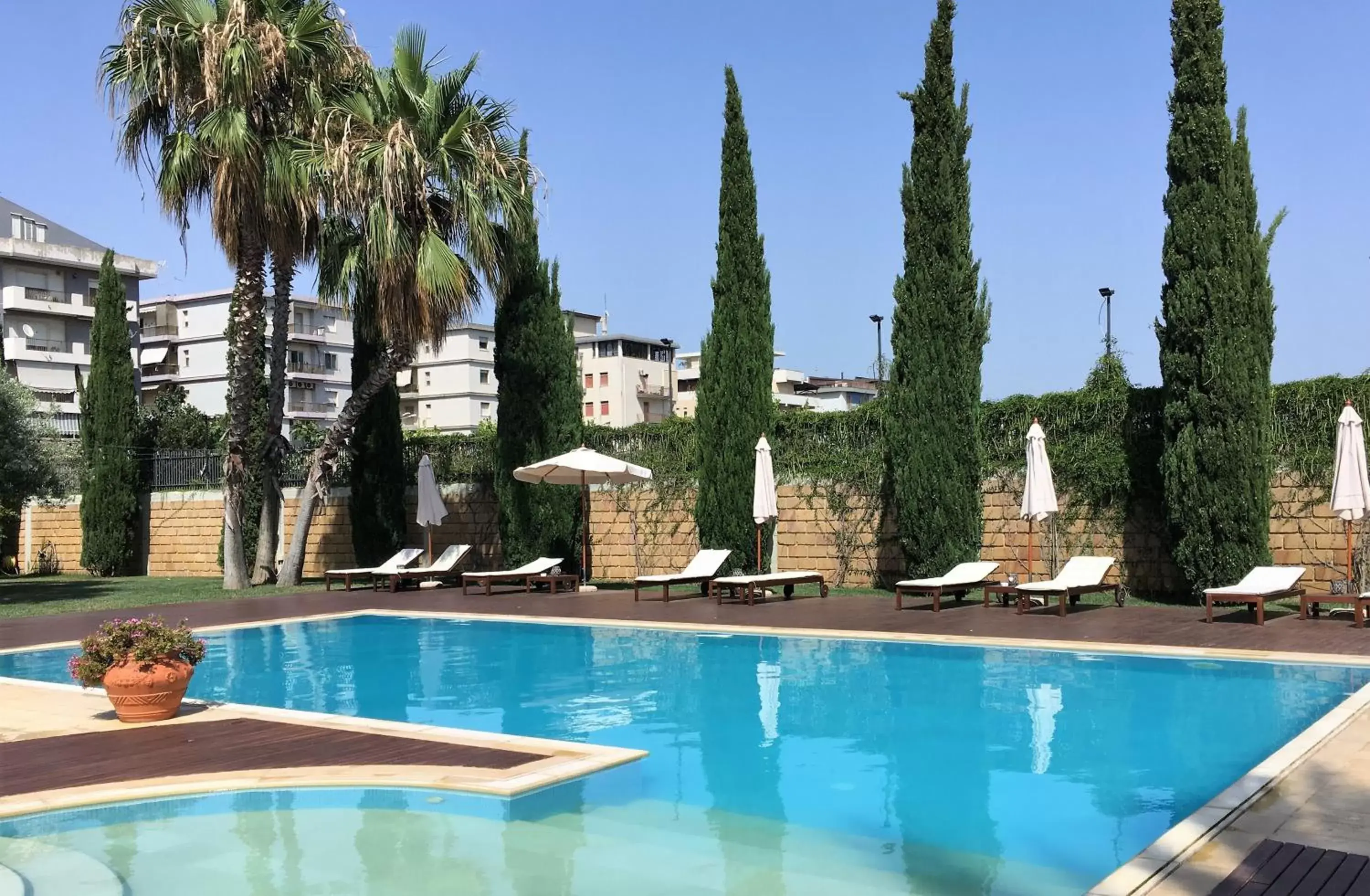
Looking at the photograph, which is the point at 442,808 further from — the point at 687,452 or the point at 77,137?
the point at 77,137

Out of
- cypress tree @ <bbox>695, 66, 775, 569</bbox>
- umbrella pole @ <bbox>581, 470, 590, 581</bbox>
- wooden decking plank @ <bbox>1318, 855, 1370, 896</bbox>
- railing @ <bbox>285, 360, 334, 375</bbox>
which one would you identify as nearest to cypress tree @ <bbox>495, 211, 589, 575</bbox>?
umbrella pole @ <bbox>581, 470, 590, 581</bbox>

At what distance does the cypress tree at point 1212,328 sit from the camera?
14312 millimetres

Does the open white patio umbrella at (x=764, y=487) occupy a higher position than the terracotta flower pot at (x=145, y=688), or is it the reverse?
the open white patio umbrella at (x=764, y=487)

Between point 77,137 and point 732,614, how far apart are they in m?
12.9

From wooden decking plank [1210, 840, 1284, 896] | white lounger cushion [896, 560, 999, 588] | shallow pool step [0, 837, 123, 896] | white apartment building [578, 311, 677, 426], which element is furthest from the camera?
white apartment building [578, 311, 677, 426]

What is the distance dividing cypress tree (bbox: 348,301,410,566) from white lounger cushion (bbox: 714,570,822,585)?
28.7 ft

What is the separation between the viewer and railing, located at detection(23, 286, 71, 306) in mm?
58000

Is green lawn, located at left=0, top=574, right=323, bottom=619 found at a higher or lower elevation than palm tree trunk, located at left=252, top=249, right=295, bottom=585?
lower

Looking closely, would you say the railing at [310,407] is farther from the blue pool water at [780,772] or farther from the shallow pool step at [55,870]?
the shallow pool step at [55,870]

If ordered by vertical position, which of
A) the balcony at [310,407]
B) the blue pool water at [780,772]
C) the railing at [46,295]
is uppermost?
the railing at [46,295]

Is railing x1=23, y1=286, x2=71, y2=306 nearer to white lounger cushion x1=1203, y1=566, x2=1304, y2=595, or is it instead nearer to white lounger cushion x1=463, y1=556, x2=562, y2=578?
white lounger cushion x1=463, y1=556, x2=562, y2=578

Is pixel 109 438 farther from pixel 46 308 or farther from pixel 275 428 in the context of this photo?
pixel 46 308

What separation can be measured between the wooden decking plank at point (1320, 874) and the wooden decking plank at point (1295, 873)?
12mm

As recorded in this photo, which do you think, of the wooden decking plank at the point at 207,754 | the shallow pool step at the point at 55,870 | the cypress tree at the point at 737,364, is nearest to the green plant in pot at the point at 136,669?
the wooden decking plank at the point at 207,754
